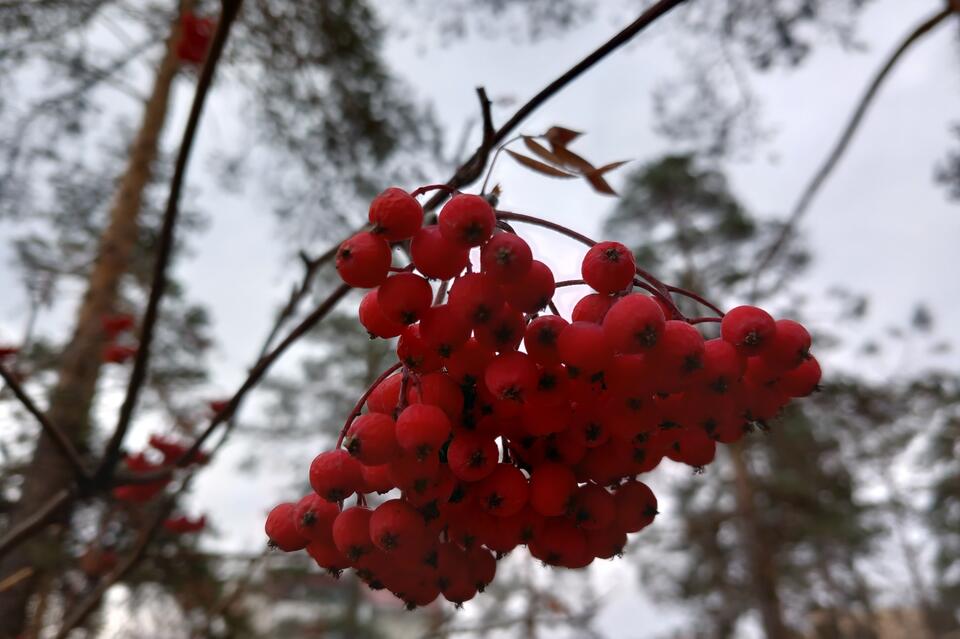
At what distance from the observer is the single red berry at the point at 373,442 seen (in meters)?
0.87

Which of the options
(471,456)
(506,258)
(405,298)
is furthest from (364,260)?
(471,456)

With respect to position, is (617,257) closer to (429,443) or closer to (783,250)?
(429,443)

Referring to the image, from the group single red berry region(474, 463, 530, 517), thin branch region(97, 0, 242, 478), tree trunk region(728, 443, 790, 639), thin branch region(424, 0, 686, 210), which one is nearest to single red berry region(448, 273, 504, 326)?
single red berry region(474, 463, 530, 517)

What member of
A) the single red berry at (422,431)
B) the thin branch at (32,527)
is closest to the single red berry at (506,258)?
the single red berry at (422,431)

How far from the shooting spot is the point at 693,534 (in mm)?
13305

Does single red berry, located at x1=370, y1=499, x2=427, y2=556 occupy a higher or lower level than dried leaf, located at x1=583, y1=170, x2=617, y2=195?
lower

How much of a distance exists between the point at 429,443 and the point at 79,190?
7777 mm

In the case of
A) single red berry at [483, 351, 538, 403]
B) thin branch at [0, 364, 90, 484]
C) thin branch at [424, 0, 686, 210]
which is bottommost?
single red berry at [483, 351, 538, 403]

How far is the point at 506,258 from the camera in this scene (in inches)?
34.5

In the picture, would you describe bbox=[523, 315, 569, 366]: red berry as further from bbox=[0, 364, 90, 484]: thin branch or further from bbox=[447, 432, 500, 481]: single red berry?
bbox=[0, 364, 90, 484]: thin branch

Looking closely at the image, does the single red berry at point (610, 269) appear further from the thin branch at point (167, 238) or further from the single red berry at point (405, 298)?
the thin branch at point (167, 238)

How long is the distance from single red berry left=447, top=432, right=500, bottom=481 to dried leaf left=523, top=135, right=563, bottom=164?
57 cm

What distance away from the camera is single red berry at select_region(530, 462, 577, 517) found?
3.06ft

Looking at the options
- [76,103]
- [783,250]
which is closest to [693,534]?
[783,250]
